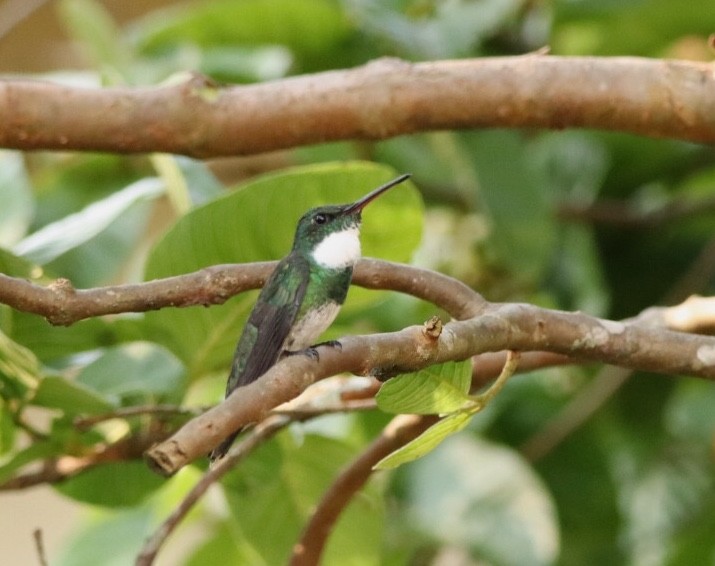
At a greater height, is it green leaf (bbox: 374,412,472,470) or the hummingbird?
the hummingbird

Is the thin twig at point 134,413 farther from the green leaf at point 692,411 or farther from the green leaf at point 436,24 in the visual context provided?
the green leaf at point 692,411

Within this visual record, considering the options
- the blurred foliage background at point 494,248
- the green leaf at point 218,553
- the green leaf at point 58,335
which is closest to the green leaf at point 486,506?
the blurred foliage background at point 494,248

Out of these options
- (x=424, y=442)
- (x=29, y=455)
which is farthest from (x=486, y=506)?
(x=424, y=442)

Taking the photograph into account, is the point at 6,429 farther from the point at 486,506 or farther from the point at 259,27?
the point at 259,27

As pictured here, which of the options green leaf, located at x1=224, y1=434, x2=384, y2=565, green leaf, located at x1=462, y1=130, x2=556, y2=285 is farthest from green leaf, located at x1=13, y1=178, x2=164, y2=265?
green leaf, located at x1=462, y1=130, x2=556, y2=285

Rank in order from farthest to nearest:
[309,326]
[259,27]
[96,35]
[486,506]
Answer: [259,27] → [96,35] → [486,506] → [309,326]

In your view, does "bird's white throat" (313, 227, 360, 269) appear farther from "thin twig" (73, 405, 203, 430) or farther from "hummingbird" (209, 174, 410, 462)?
"thin twig" (73, 405, 203, 430)
